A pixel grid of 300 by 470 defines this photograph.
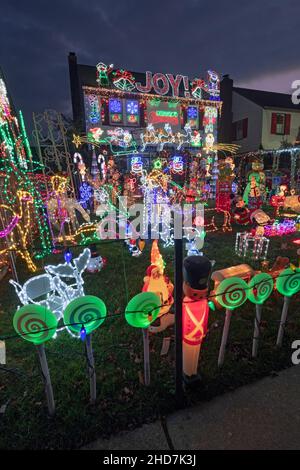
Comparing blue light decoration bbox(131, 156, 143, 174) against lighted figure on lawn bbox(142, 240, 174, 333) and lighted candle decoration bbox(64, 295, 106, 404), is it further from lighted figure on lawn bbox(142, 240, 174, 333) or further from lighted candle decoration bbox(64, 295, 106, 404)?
lighted candle decoration bbox(64, 295, 106, 404)

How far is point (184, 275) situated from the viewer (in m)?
2.33

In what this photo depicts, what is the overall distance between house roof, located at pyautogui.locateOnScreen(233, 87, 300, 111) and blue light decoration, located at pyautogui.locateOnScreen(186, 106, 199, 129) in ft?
19.3

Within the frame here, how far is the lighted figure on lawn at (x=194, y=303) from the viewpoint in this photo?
2.20 m

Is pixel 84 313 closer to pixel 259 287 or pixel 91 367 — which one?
pixel 91 367

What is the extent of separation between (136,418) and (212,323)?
1830 millimetres

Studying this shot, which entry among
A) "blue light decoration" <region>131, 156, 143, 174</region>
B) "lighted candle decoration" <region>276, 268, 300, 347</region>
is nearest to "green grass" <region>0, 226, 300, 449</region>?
"lighted candle decoration" <region>276, 268, 300, 347</region>

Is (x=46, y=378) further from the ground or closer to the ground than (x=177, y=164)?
closer to the ground

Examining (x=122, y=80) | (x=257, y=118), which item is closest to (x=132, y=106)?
(x=122, y=80)

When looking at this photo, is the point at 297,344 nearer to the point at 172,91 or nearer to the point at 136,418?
the point at 136,418

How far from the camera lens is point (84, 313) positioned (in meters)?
2.07

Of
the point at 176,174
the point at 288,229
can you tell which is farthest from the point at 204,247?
the point at 176,174

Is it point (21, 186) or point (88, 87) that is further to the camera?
point (88, 87)

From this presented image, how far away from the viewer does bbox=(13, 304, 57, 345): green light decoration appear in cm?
191

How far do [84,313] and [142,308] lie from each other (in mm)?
496
